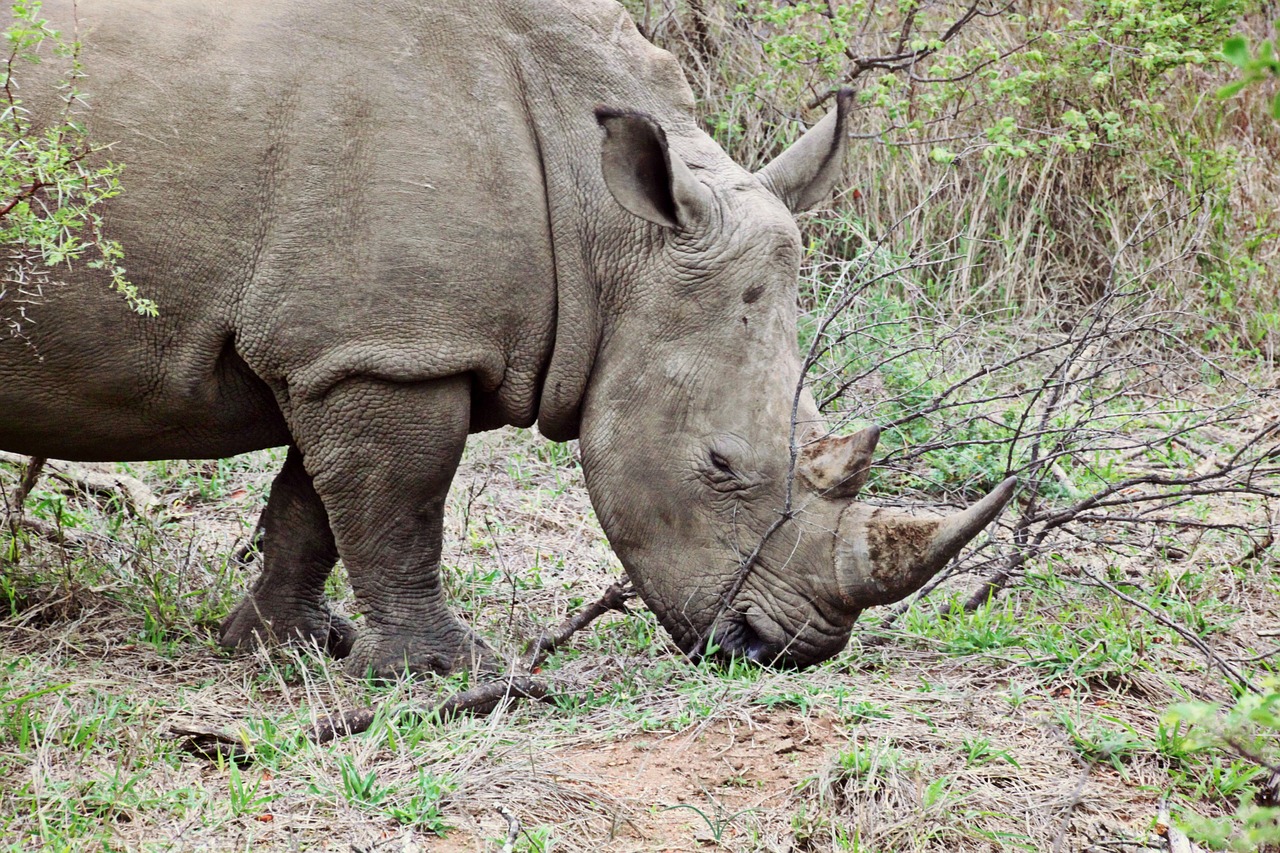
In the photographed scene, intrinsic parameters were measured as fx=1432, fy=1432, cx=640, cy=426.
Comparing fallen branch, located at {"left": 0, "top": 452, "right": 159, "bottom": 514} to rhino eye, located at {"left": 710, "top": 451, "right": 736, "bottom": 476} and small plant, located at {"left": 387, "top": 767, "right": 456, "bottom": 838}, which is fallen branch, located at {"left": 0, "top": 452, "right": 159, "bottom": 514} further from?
small plant, located at {"left": 387, "top": 767, "right": 456, "bottom": 838}

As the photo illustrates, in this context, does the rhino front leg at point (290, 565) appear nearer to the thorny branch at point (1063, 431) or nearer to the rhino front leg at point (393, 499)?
the rhino front leg at point (393, 499)

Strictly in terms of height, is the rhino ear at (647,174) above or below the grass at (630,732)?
above

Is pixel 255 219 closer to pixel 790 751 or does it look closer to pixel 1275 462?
pixel 790 751

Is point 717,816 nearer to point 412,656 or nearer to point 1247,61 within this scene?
point 412,656

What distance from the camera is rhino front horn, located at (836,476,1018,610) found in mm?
4258

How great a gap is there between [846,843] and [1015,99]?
5.29 metres

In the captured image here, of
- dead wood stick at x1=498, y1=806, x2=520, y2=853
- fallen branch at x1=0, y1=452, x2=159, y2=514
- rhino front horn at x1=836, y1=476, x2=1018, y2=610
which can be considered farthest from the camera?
fallen branch at x1=0, y1=452, x2=159, y2=514

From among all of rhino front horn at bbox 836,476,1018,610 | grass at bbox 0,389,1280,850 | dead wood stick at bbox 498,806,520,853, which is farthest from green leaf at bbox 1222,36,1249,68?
rhino front horn at bbox 836,476,1018,610

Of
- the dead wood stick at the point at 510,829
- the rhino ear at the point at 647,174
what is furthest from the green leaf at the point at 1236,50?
the rhino ear at the point at 647,174

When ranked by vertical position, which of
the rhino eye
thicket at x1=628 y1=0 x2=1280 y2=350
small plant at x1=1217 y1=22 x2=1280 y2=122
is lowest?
the rhino eye

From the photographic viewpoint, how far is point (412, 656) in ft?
15.8

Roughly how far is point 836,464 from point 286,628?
213cm

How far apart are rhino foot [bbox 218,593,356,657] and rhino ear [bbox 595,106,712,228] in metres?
1.90

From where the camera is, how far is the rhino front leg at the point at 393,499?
445 cm
